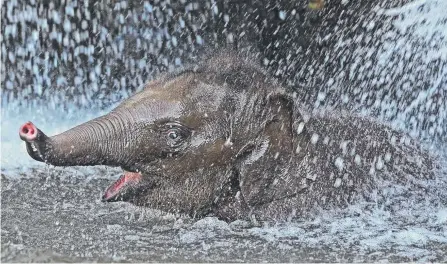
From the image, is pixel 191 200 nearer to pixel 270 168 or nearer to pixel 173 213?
pixel 173 213

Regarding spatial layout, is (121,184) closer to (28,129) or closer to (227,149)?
(227,149)

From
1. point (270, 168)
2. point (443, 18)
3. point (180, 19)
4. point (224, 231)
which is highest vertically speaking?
point (180, 19)

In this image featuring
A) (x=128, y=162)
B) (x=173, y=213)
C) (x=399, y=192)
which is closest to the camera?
(x=128, y=162)

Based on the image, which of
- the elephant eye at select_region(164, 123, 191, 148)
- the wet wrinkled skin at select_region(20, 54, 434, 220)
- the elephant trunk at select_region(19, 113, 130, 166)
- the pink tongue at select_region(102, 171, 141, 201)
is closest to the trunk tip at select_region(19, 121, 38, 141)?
the elephant trunk at select_region(19, 113, 130, 166)

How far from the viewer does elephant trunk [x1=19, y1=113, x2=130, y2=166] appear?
386 cm

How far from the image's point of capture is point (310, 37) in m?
7.49

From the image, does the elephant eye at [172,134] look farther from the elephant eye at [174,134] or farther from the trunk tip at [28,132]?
the trunk tip at [28,132]

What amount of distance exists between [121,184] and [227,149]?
547mm

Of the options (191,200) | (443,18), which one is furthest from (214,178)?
(443,18)

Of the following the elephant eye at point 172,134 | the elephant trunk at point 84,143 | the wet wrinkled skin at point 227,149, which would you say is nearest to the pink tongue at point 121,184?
the wet wrinkled skin at point 227,149

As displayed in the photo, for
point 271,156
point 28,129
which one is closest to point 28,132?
point 28,129

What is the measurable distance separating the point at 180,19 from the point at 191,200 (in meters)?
3.79

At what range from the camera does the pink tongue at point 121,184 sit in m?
4.31

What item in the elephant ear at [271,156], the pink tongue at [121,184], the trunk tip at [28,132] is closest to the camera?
the trunk tip at [28,132]
